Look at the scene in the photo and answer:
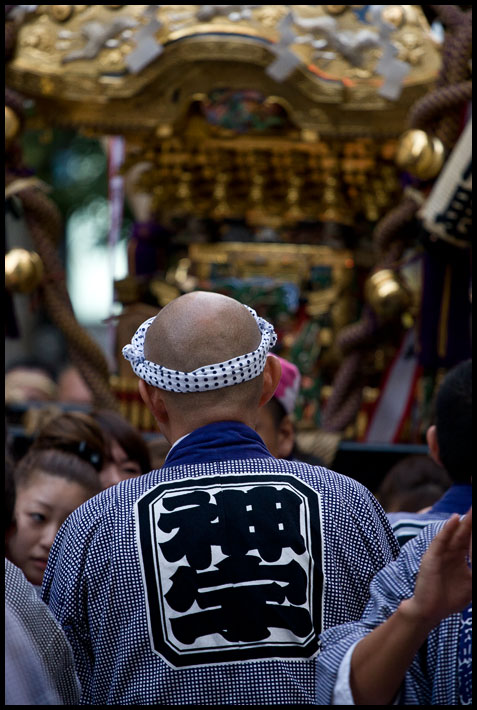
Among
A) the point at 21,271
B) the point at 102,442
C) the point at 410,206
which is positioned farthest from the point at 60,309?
the point at 102,442

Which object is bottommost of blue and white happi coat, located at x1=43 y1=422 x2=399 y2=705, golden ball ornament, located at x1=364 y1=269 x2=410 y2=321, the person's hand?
golden ball ornament, located at x1=364 y1=269 x2=410 y2=321

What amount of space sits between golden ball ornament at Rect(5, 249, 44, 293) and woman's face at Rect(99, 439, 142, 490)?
137cm

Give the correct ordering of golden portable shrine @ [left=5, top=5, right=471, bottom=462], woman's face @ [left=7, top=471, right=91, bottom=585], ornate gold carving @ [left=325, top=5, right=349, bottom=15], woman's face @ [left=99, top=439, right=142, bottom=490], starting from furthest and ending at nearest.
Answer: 1. ornate gold carving @ [left=325, top=5, right=349, bottom=15]
2. golden portable shrine @ [left=5, top=5, right=471, bottom=462]
3. woman's face @ [left=99, top=439, right=142, bottom=490]
4. woman's face @ [left=7, top=471, right=91, bottom=585]

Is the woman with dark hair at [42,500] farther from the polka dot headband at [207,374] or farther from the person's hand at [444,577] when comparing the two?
the person's hand at [444,577]

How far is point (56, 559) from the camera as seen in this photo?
1793 mm

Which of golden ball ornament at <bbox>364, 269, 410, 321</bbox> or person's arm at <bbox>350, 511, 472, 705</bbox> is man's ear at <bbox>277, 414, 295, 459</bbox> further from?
golden ball ornament at <bbox>364, 269, 410, 321</bbox>

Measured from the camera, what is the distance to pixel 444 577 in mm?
1405

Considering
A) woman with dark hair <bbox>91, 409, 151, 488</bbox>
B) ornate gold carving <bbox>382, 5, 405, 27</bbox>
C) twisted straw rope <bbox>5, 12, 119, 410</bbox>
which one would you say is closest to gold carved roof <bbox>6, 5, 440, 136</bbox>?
ornate gold carving <bbox>382, 5, 405, 27</bbox>

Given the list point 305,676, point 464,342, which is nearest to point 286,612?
point 305,676

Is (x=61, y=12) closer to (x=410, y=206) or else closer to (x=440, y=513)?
(x=410, y=206)

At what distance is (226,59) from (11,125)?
863 mm

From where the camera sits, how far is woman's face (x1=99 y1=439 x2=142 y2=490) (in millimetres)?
3032

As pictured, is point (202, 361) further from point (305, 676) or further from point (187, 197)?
point (187, 197)

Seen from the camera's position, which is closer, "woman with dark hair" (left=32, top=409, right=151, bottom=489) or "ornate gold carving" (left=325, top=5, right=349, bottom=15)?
"woman with dark hair" (left=32, top=409, right=151, bottom=489)
